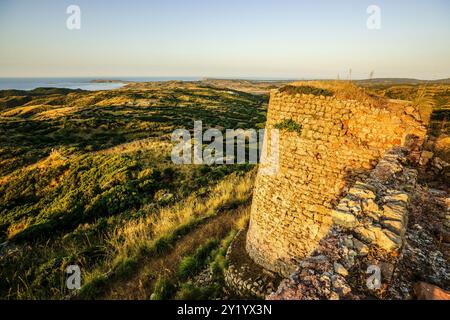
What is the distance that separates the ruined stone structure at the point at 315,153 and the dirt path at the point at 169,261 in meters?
2.90

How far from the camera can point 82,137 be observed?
24.0 m

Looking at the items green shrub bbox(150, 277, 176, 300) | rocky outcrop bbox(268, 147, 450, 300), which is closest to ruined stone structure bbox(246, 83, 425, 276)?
rocky outcrop bbox(268, 147, 450, 300)

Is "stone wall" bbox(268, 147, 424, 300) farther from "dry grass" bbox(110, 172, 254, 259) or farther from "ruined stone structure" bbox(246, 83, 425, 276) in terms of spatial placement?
"dry grass" bbox(110, 172, 254, 259)

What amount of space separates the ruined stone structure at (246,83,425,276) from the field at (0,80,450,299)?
160 centimetres

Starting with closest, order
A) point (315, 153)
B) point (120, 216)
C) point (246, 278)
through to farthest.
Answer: point (315, 153)
point (246, 278)
point (120, 216)

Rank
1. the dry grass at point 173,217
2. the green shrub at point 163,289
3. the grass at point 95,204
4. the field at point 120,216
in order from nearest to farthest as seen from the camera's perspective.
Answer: the green shrub at point 163,289, the field at point 120,216, the grass at point 95,204, the dry grass at point 173,217

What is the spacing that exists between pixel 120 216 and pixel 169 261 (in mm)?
4492

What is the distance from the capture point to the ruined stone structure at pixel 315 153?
4289 millimetres

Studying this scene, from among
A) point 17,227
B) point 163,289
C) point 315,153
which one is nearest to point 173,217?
point 163,289

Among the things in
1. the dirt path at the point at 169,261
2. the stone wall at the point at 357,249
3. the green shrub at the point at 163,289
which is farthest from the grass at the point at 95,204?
the stone wall at the point at 357,249

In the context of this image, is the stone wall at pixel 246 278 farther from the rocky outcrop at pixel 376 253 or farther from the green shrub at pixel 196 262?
the rocky outcrop at pixel 376 253

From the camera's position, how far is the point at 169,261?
7.34 meters

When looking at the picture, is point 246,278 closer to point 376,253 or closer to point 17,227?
point 376,253

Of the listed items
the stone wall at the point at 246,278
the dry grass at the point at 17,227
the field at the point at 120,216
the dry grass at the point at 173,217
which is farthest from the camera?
the dry grass at the point at 17,227
